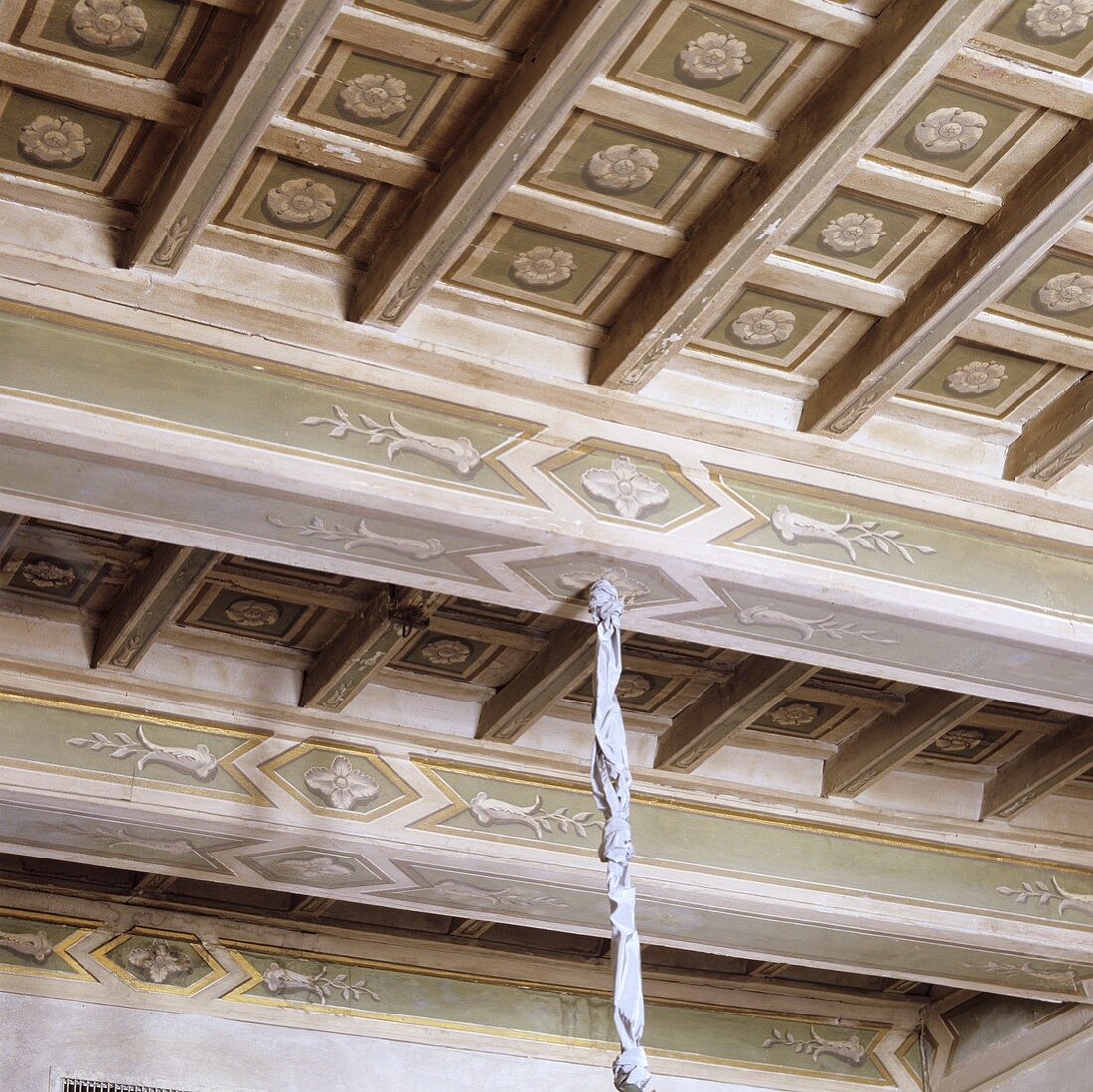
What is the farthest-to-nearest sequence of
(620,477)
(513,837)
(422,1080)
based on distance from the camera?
1. (422,1080)
2. (513,837)
3. (620,477)

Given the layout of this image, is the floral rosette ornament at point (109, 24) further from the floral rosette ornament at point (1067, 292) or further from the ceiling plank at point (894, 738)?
the ceiling plank at point (894, 738)

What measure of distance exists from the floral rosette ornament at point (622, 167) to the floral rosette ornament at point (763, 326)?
619 mm

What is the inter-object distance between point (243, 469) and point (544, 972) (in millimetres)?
4643

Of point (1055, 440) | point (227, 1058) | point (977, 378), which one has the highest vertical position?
point (977, 378)

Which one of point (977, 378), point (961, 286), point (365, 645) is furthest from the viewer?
point (365, 645)

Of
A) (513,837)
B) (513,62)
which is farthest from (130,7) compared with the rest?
(513,837)

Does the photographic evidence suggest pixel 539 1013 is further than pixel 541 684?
Yes

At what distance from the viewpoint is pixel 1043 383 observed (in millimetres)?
5043

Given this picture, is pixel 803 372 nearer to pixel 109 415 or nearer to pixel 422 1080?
pixel 109 415

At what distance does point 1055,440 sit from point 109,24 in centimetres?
300

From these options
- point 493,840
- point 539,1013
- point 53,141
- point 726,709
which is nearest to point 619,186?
point 53,141

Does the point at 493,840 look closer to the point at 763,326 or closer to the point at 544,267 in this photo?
the point at 763,326

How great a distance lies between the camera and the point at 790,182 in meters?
4.12

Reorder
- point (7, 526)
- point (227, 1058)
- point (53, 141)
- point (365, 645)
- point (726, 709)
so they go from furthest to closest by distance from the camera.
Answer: point (227, 1058), point (726, 709), point (365, 645), point (7, 526), point (53, 141)
